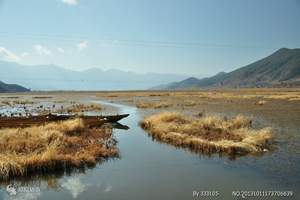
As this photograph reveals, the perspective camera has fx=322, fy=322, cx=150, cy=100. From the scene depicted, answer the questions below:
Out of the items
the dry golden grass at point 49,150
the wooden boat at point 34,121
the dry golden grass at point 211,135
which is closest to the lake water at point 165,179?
the dry golden grass at point 49,150

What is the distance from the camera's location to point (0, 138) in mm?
20281

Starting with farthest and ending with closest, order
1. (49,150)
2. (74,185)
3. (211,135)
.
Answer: (211,135), (49,150), (74,185)

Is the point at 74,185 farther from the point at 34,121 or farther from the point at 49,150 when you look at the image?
the point at 34,121

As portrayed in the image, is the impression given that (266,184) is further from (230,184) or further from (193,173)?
(193,173)

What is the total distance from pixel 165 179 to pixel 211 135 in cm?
994

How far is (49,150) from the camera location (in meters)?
16.8

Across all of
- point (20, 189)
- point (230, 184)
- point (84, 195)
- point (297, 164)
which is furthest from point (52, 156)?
point (297, 164)

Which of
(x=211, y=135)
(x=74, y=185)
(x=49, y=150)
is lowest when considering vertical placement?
(x=74, y=185)

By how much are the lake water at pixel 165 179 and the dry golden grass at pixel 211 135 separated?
1430mm

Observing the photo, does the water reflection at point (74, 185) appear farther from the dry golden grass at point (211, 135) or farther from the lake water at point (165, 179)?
the dry golden grass at point (211, 135)

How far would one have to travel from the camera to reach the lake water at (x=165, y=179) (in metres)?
13.1

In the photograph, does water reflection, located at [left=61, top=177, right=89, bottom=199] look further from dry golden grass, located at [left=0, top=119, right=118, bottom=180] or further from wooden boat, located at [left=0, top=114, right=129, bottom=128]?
wooden boat, located at [left=0, top=114, right=129, bottom=128]

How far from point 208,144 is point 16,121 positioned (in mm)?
18080

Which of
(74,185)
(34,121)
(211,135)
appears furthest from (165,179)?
(34,121)
